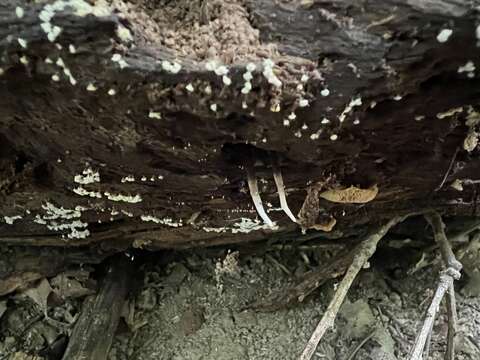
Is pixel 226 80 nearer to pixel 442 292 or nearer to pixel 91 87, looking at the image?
pixel 91 87

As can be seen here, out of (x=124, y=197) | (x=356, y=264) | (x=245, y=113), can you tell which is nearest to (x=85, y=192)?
(x=124, y=197)

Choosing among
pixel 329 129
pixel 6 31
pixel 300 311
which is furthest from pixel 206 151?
pixel 300 311

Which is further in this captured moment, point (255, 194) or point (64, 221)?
point (64, 221)

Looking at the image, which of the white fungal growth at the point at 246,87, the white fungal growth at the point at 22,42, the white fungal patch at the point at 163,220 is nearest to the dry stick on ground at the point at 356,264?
the white fungal patch at the point at 163,220

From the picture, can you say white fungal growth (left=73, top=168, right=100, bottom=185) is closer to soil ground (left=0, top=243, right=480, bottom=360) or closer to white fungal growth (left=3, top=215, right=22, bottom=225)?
white fungal growth (left=3, top=215, right=22, bottom=225)

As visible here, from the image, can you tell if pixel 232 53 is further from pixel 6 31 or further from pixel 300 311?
pixel 300 311

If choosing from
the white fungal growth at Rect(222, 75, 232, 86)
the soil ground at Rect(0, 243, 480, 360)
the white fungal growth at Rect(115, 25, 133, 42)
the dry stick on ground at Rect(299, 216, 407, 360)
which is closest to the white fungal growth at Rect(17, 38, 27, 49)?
the white fungal growth at Rect(115, 25, 133, 42)
